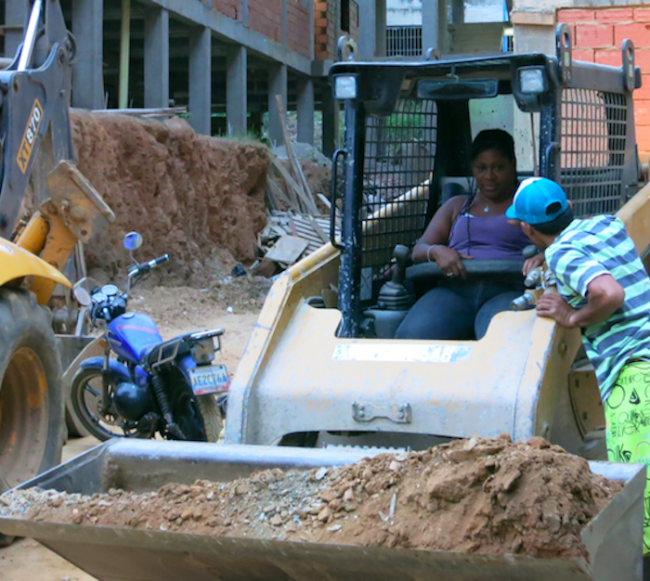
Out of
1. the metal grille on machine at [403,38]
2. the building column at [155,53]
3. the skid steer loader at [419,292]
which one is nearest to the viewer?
the skid steer loader at [419,292]

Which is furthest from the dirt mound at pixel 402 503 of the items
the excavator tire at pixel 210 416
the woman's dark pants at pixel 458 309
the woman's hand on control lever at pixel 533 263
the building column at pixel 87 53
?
the building column at pixel 87 53

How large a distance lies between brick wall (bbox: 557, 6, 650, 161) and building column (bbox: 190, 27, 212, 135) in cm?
930

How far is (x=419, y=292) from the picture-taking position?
15.7ft

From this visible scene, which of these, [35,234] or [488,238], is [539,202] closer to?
[488,238]

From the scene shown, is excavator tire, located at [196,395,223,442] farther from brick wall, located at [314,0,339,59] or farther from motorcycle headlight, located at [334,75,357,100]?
brick wall, located at [314,0,339,59]

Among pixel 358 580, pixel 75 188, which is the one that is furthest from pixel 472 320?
pixel 75 188

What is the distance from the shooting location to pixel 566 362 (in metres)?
3.87

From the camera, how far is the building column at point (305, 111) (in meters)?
20.9

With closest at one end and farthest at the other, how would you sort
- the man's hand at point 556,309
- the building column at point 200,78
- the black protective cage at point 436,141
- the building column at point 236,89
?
1. the man's hand at point 556,309
2. the black protective cage at point 436,141
3. the building column at point 200,78
4. the building column at point 236,89

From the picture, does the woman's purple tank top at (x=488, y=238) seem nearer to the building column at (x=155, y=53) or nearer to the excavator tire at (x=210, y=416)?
the excavator tire at (x=210, y=416)

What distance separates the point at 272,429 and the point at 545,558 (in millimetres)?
1761

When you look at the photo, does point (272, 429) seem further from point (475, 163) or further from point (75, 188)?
point (75, 188)

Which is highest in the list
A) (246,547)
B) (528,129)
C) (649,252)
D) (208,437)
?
(528,129)

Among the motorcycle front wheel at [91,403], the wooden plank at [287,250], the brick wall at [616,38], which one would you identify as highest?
the brick wall at [616,38]
